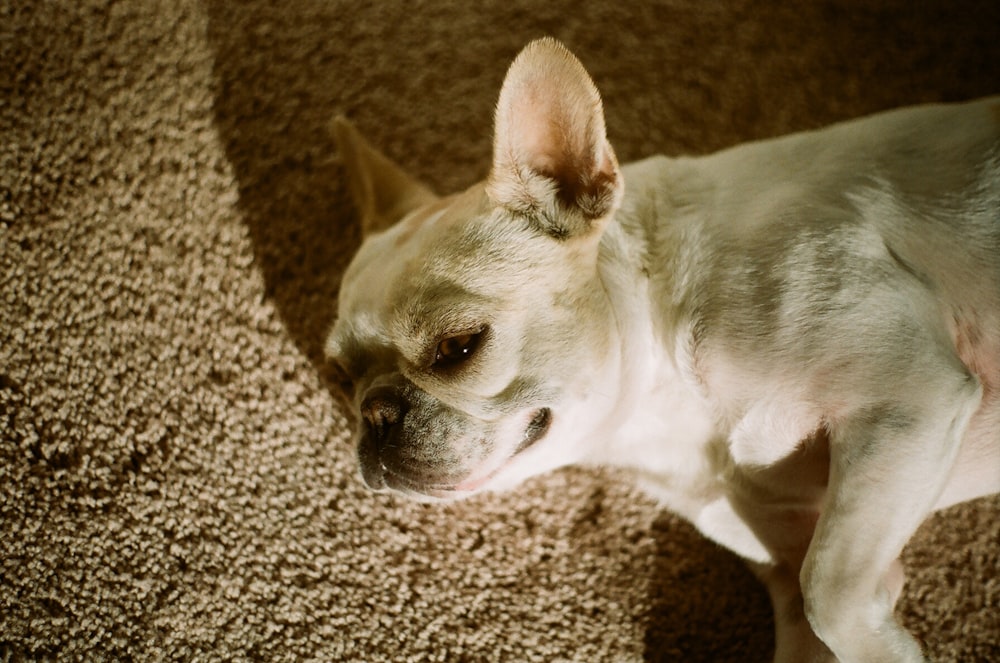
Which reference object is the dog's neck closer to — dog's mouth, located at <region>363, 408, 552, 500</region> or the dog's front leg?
dog's mouth, located at <region>363, 408, 552, 500</region>

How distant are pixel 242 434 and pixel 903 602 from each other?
74.1 inches

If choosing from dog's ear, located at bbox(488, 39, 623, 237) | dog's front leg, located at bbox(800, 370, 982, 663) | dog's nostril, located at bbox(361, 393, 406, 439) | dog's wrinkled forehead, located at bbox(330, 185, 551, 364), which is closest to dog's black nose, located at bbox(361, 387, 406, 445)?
dog's nostril, located at bbox(361, 393, 406, 439)

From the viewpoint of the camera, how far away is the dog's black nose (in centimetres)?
163

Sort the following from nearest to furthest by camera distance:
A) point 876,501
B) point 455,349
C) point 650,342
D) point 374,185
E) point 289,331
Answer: point 876,501, point 455,349, point 650,342, point 374,185, point 289,331

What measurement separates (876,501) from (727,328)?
0.44 metres

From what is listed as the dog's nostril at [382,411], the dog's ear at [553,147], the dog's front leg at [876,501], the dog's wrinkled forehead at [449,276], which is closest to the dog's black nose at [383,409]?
the dog's nostril at [382,411]

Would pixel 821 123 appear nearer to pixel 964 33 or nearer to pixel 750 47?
pixel 750 47

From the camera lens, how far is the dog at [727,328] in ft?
4.89

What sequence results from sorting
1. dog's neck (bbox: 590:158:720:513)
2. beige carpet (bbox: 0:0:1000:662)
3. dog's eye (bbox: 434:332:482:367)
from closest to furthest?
dog's eye (bbox: 434:332:482:367) → dog's neck (bbox: 590:158:720:513) → beige carpet (bbox: 0:0:1000:662)

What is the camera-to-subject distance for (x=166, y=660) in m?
1.97

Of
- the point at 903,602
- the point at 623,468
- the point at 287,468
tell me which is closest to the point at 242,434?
the point at 287,468

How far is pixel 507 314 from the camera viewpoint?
1555mm

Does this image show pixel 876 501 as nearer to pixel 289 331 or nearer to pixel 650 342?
pixel 650 342

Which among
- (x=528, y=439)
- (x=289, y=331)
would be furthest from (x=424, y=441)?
(x=289, y=331)
